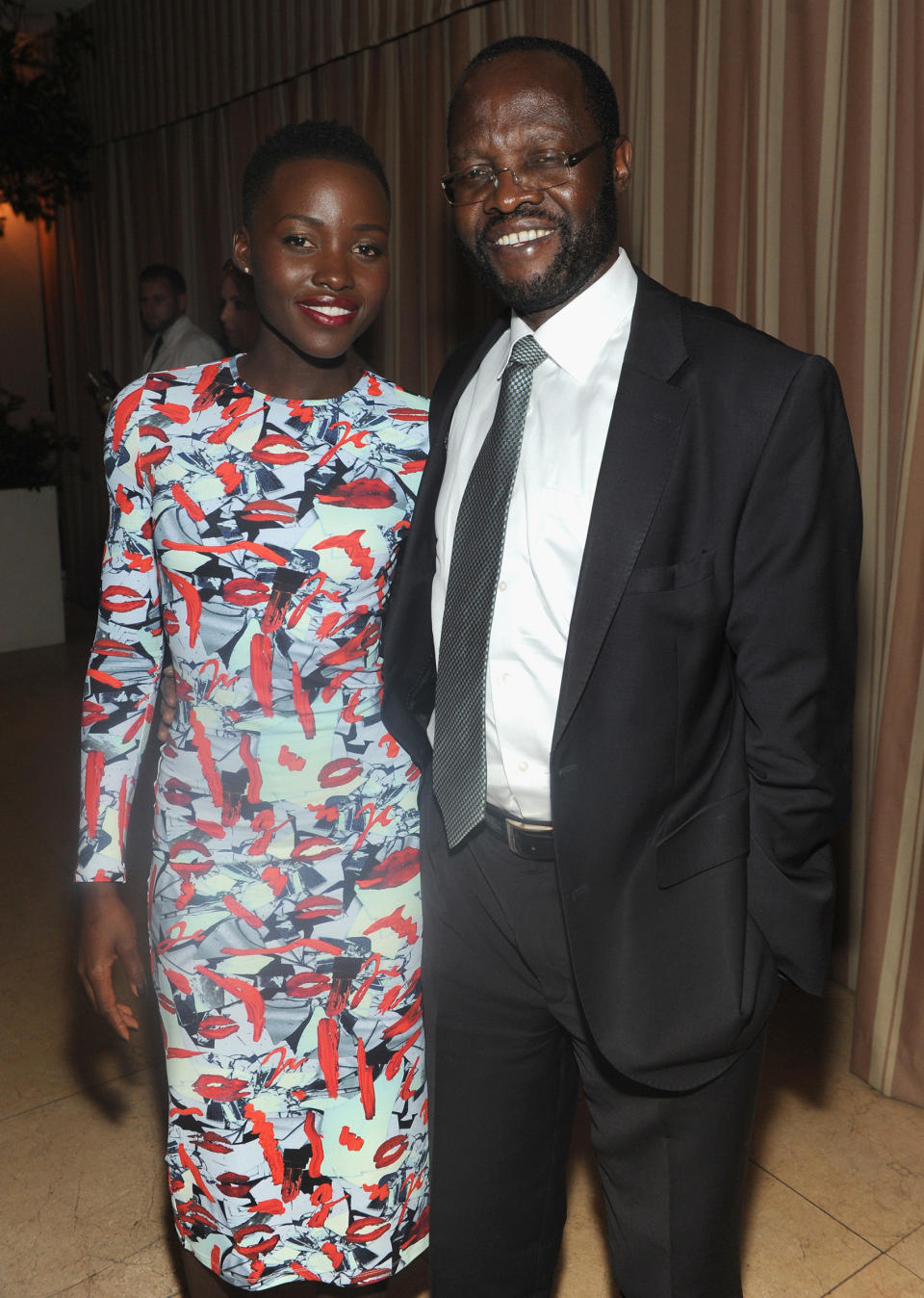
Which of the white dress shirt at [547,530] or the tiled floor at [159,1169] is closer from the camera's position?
the white dress shirt at [547,530]

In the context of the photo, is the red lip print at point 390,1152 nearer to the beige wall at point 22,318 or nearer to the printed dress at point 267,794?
the printed dress at point 267,794

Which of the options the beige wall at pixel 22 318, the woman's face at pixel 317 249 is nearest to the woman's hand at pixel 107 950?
the woman's face at pixel 317 249

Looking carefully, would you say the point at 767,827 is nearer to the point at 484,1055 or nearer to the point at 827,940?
the point at 827,940

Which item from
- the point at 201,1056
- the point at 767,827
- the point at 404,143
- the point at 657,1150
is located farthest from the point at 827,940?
the point at 404,143

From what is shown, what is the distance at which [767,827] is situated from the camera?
1.40 metres

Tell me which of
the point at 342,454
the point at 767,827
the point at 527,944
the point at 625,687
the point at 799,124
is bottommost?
the point at 527,944

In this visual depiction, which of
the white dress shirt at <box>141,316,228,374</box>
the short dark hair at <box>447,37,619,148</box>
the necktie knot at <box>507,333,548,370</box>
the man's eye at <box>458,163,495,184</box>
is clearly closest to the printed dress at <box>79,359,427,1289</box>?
Answer: the necktie knot at <box>507,333,548,370</box>

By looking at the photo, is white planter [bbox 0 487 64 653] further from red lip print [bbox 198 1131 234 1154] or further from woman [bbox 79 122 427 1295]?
red lip print [bbox 198 1131 234 1154]

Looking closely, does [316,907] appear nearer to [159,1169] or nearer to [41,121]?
[159,1169]

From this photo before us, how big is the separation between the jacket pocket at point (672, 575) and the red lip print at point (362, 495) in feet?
1.40

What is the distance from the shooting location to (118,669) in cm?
160

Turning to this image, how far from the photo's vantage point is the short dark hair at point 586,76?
1.41 meters

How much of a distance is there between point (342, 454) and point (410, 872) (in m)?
0.58

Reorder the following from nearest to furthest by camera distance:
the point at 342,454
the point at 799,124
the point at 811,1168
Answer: the point at 342,454 → the point at 811,1168 → the point at 799,124
